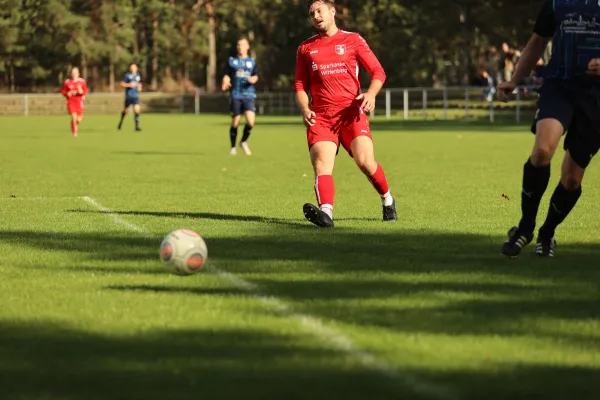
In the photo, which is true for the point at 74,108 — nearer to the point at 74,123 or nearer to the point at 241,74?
the point at 74,123

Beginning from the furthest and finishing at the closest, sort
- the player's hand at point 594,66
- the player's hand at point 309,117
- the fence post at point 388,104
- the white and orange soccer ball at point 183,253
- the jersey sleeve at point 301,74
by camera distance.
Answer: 1. the fence post at point 388,104
2. the jersey sleeve at point 301,74
3. the player's hand at point 309,117
4. the player's hand at point 594,66
5. the white and orange soccer ball at point 183,253

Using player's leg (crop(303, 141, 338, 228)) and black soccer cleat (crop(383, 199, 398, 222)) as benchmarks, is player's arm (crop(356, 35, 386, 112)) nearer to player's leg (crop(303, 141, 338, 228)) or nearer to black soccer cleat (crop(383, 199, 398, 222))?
player's leg (crop(303, 141, 338, 228))

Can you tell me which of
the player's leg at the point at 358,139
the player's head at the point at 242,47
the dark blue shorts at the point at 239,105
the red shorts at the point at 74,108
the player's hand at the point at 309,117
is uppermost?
the player's head at the point at 242,47

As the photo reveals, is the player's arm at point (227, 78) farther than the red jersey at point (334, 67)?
Yes

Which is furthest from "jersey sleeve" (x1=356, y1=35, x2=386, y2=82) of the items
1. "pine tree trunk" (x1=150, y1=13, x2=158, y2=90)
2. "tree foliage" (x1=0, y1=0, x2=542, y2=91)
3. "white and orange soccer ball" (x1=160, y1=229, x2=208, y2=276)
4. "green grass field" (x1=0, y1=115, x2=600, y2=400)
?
"pine tree trunk" (x1=150, y1=13, x2=158, y2=90)

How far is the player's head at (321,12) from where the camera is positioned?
38.1 feet

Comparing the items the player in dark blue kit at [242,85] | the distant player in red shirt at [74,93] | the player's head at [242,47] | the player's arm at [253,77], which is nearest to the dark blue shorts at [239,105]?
the player in dark blue kit at [242,85]

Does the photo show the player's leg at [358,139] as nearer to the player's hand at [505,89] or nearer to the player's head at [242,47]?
the player's hand at [505,89]

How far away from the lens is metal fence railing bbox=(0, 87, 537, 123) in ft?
183

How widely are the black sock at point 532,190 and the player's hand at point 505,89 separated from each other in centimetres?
52

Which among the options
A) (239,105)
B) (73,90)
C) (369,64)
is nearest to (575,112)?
(369,64)

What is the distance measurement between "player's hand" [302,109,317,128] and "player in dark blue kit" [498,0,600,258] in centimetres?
271

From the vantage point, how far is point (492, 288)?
7.89 meters

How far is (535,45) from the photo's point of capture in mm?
9281
